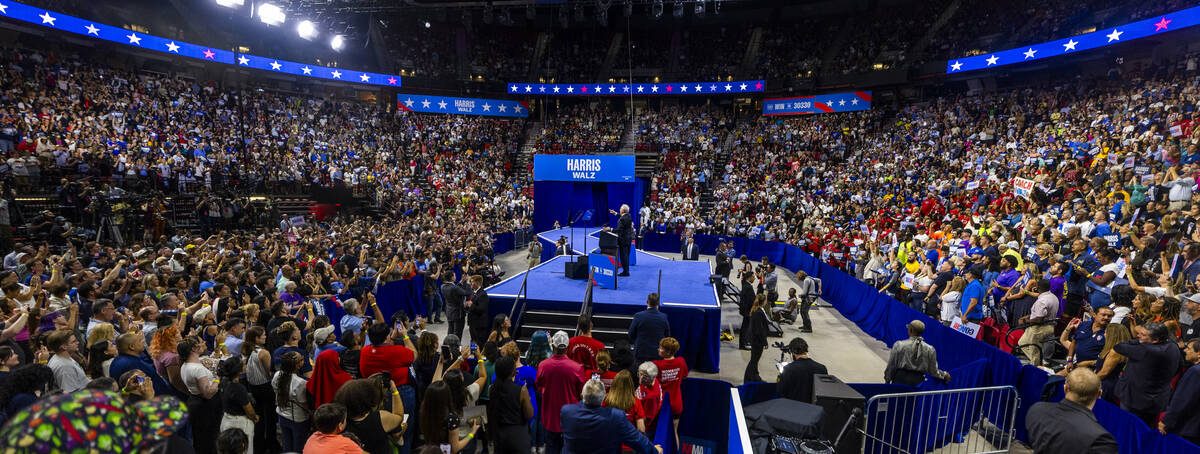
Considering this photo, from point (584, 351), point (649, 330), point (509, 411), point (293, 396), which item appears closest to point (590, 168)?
point (649, 330)

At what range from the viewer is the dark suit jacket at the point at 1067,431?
3.32m

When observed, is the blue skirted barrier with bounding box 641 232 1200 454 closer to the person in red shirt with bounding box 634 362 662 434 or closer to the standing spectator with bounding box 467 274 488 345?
the person in red shirt with bounding box 634 362 662 434

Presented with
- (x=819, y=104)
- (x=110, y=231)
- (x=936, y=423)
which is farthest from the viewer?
(x=819, y=104)

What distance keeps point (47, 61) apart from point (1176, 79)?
37.7 m

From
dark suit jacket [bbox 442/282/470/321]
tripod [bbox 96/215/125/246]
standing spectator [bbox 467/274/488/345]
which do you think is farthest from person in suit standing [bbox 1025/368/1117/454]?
tripod [bbox 96/215/125/246]

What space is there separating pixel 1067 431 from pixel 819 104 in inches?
1169

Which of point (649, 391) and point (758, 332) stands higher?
point (649, 391)

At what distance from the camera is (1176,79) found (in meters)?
15.6

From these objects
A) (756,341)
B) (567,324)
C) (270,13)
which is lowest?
(567,324)

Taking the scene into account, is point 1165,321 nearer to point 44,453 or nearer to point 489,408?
point 489,408

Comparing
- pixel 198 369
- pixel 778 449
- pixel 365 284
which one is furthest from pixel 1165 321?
pixel 365 284

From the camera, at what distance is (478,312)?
29.2ft

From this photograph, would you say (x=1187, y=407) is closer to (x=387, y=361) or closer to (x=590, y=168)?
(x=387, y=361)

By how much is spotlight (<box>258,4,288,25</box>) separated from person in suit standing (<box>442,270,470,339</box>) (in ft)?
59.9
